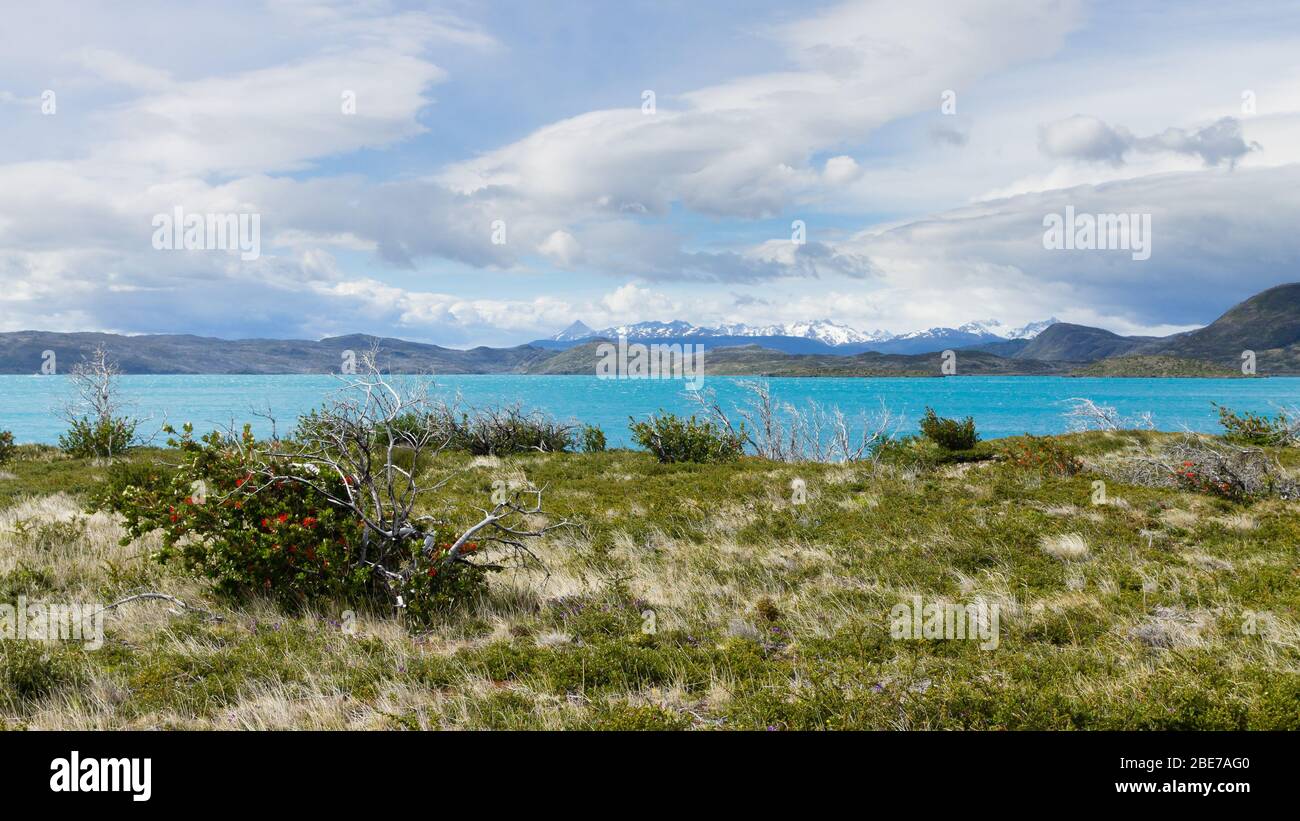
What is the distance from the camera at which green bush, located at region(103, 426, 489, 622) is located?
9.14 metres

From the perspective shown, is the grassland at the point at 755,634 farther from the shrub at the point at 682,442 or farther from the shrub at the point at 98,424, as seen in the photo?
the shrub at the point at 98,424

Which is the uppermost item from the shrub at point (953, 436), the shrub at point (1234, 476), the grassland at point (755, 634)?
the shrub at point (953, 436)

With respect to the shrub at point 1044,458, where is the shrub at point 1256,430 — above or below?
above

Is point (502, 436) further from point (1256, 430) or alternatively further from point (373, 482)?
point (1256, 430)

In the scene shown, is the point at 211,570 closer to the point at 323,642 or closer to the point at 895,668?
the point at 323,642

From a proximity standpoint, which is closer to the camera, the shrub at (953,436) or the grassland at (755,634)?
the grassland at (755,634)

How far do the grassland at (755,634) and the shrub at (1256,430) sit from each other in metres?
9.39

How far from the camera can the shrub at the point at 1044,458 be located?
1981cm

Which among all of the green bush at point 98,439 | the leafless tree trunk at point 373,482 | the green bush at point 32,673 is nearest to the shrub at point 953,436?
the leafless tree trunk at point 373,482

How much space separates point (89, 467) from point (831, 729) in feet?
93.2

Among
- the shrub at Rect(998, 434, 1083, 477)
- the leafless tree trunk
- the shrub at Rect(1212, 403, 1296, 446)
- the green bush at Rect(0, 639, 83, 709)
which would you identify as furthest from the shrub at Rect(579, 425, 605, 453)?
the green bush at Rect(0, 639, 83, 709)

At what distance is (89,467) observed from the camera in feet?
80.8
